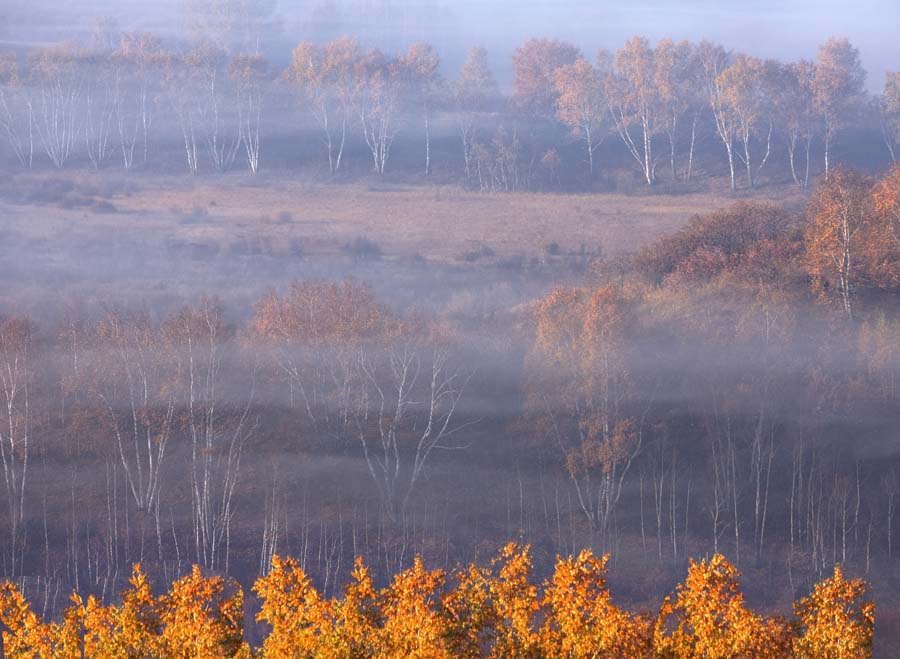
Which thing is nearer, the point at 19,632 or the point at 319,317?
the point at 19,632

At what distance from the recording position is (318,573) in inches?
783

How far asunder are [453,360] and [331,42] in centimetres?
2610

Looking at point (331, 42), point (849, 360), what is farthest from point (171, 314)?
point (331, 42)

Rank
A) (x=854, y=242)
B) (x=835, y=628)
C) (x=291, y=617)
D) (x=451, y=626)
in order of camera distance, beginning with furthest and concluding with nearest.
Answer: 1. (x=854, y=242)
2. (x=291, y=617)
3. (x=451, y=626)
4. (x=835, y=628)

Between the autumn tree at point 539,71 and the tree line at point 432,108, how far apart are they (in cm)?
7

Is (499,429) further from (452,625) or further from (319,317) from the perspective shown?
(452,625)

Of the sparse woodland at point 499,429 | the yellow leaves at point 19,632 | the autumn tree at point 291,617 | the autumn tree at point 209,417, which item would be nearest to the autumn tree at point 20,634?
the yellow leaves at point 19,632

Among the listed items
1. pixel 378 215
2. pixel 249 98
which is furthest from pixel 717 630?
pixel 249 98

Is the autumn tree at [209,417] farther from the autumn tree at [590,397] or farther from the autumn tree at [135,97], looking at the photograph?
the autumn tree at [135,97]

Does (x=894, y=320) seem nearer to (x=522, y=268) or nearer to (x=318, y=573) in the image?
(x=522, y=268)

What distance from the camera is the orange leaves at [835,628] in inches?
422

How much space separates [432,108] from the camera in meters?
45.2

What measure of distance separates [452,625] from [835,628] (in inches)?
158

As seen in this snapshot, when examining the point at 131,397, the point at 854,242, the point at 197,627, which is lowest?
the point at 131,397
